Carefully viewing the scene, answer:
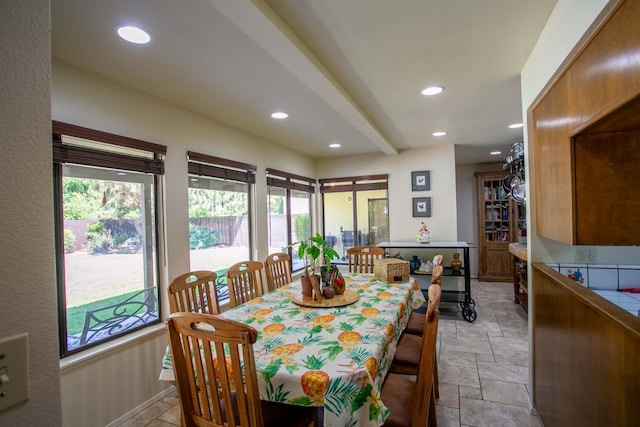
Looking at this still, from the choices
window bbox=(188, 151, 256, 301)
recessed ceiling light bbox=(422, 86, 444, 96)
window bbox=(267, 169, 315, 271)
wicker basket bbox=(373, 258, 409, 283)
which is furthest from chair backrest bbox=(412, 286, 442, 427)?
window bbox=(267, 169, 315, 271)

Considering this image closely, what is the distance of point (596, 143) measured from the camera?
1467mm

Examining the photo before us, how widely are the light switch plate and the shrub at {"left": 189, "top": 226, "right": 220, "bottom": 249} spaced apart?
98.6 inches

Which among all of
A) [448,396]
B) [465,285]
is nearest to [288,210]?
[465,285]

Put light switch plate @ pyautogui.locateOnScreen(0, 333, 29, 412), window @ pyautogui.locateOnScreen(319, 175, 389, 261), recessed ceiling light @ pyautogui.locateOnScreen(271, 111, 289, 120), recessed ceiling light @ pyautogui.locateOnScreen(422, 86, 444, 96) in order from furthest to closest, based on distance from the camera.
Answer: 1. window @ pyautogui.locateOnScreen(319, 175, 389, 261)
2. recessed ceiling light @ pyautogui.locateOnScreen(271, 111, 289, 120)
3. recessed ceiling light @ pyautogui.locateOnScreen(422, 86, 444, 96)
4. light switch plate @ pyautogui.locateOnScreen(0, 333, 29, 412)

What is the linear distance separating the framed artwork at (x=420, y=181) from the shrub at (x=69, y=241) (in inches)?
169

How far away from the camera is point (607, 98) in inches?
45.5

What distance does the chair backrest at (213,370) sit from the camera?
1.13m

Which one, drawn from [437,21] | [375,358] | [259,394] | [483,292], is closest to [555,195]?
[437,21]

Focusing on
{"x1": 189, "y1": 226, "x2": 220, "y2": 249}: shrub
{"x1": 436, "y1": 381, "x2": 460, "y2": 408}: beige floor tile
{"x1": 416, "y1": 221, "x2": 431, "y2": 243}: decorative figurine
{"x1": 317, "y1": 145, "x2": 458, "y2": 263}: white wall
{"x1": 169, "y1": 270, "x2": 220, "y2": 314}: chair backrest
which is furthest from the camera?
{"x1": 317, "y1": 145, "x2": 458, "y2": 263}: white wall

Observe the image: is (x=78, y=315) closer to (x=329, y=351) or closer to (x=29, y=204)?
(x=329, y=351)

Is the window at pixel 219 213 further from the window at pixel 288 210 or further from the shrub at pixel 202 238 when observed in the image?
the window at pixel 288 210

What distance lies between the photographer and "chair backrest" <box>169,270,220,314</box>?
1.94 meters

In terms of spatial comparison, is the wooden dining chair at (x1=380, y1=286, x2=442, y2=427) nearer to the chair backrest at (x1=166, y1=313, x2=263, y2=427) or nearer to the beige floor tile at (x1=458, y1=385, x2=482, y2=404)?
the chair backrest at (x1=166, y1=313, x2=263, y2=427)

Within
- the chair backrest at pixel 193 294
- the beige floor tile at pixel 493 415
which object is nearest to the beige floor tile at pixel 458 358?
the beige floor tile at pixel 493 415
